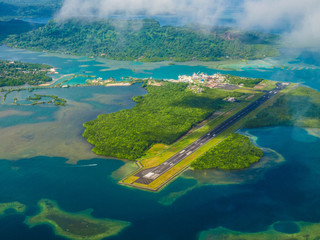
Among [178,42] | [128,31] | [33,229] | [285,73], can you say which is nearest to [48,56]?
[128,31]

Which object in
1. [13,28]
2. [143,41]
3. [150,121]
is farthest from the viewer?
[13,28]

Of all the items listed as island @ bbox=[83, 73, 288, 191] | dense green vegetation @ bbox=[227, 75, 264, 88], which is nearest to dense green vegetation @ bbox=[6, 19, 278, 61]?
dense green vegetation @ bbox=[227, 75, 264, 88]

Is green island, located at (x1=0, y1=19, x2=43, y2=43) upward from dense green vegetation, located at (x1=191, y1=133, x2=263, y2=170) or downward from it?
upward

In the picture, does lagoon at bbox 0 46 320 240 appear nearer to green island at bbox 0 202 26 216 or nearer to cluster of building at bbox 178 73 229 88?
green island at bbox 0 202 26 216

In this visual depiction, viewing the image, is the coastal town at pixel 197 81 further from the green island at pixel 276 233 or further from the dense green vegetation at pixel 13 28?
the dense green vegetation at pixel 13 28

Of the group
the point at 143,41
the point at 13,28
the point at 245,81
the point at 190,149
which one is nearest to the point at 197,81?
the point at 245,81

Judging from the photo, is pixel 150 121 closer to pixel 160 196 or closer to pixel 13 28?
pixel 160 196

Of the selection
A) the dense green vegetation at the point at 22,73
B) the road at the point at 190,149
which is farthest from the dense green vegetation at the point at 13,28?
the road at the point at 190,149

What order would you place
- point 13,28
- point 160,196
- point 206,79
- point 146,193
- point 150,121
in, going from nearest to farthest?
point 160,196
point 146,193
point 150,121
point 206,79
point 13,28
